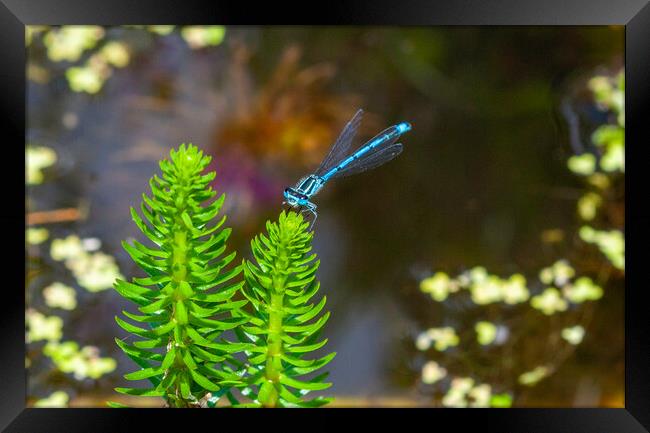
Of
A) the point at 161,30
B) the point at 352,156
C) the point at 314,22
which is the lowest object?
the point at 352,156

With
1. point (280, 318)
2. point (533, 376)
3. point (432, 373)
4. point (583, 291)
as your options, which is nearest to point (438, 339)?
point (432, 373)

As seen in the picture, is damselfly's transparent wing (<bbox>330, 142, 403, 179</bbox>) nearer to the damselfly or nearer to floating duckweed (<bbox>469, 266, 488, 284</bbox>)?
the damselfly

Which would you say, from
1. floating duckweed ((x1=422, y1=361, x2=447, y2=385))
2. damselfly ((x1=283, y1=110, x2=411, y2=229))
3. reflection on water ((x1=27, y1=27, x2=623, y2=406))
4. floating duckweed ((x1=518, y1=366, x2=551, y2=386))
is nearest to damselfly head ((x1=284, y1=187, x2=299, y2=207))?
damselfly ((x1=283, y1=110, x2=411, y2=229))

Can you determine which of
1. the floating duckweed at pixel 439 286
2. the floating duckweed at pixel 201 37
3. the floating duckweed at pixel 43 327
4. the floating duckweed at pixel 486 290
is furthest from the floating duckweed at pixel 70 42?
the floating duckweed at pixel 486 290

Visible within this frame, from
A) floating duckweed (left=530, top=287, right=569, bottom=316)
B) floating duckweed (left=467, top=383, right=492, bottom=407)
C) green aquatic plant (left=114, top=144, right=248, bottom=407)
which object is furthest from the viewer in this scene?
floating duckweed (left=530, top=287, right=569, bottom=316)

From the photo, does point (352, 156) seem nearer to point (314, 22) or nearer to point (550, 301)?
point (314, 22)
